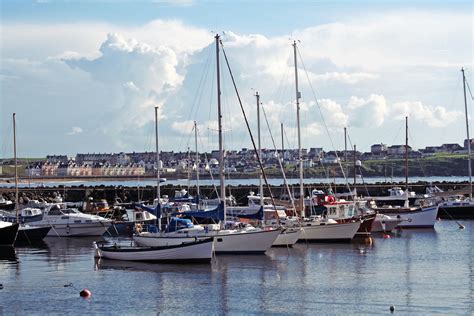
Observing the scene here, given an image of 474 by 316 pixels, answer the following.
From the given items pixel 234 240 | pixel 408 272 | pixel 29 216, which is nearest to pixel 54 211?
pixel 29 216

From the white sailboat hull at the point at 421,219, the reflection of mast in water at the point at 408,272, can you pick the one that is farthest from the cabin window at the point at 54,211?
the white sailboat hull at the point at 421,219

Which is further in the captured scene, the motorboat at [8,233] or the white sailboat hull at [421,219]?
the white sailboat hull at [421,219]

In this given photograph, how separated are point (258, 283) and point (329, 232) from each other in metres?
17.4

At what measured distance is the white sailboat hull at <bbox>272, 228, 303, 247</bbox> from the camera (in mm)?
→ 50500

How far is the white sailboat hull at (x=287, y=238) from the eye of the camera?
50.5 metres

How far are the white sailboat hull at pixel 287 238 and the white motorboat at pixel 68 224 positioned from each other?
48.7ft

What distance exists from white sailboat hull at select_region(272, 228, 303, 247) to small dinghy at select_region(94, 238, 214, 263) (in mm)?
8068

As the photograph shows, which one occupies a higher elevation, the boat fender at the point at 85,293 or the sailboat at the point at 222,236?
the sailboat at the point at 222,236

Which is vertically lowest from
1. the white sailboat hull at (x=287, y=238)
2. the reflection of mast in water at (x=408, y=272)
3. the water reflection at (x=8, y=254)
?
the reflection of mast in water at (x=408, y=272)

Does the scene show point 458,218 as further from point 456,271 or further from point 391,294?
point 391,294

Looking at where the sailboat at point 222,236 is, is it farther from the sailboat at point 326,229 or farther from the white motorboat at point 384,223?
the white motorboat at point 384,223

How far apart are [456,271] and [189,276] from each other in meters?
12.2

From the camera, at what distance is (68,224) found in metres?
60.2

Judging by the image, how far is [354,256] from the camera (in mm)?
47344
